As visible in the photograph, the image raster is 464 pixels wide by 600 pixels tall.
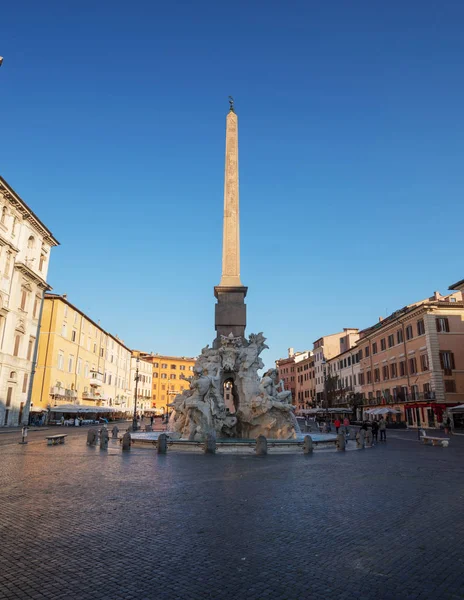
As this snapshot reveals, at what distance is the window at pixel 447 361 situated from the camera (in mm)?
37094

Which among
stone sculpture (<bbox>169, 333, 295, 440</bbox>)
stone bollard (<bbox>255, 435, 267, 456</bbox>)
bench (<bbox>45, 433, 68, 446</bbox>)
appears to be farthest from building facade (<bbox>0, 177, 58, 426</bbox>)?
stone bollard (<bbox>255, 435, 267, 456</bbox>)

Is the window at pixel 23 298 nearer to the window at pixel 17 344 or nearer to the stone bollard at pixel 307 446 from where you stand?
the window at pixel 17 344

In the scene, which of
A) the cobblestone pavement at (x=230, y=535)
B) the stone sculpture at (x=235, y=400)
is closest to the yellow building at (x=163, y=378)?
the stone sculpture at (x=235, y=400)

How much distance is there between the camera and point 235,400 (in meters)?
21.0

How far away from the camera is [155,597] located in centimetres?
385

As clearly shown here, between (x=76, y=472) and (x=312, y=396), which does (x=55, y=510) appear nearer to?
(x=76, y=472)

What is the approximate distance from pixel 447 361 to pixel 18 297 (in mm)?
35005

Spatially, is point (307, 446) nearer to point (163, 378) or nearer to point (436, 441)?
point (436, 441)

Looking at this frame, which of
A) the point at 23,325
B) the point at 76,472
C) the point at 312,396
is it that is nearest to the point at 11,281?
the point at 23,325

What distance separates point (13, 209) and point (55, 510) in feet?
105

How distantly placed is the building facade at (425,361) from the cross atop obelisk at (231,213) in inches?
887

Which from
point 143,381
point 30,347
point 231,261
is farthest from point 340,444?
point 143,381

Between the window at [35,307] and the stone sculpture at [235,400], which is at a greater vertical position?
the window at [35,307]

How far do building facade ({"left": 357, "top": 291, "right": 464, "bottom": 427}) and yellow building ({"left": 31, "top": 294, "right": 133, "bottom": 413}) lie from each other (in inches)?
1130
